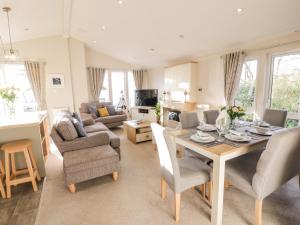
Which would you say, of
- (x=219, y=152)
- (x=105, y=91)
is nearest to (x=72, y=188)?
(x=219, y=152)

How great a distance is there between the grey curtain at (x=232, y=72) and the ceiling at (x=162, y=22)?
0.28m

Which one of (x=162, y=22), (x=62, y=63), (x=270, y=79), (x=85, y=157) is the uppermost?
(x=162, y=22)

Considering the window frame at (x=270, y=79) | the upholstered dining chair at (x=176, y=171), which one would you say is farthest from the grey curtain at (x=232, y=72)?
the upholstered dining chair at (x=176, y=171)

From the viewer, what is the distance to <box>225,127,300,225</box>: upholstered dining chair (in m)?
1.48

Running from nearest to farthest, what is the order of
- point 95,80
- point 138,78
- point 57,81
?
point 57,81 → point 95,80 → point 138,78

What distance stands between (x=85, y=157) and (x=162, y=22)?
2984 mm

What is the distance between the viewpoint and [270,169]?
60.2 inches

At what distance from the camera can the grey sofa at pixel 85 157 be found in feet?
7.11

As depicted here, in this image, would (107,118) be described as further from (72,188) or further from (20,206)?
(20,206)

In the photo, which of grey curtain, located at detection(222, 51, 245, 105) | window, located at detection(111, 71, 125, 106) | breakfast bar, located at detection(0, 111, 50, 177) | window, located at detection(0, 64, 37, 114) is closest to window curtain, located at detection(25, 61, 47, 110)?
window, located at detection(0, 64, 37, 114)

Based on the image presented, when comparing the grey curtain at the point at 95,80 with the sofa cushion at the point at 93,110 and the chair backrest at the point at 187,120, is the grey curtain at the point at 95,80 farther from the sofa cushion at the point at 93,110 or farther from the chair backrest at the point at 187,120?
the chair backrest at the point at 187,120

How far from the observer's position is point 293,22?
2.70m

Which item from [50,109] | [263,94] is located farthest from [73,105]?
[263,94]

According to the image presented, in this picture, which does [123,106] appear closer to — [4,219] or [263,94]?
[263,94]
